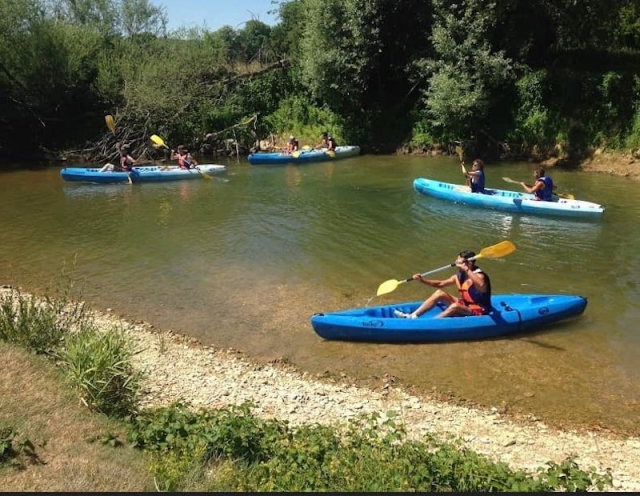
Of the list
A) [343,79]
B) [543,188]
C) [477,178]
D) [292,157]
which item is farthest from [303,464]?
[343,79]

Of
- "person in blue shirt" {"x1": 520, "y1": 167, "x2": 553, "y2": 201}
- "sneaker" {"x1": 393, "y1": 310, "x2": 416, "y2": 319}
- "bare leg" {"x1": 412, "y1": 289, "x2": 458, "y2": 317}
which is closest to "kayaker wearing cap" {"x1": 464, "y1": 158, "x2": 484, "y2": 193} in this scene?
"person in blue shirt" {"x1": 520, "y1": 167, "x2": 553, "y2": 201}

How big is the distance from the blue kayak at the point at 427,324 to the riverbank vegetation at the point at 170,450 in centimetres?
241

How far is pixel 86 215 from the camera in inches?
635

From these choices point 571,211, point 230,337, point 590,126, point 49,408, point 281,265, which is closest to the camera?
point 49,408

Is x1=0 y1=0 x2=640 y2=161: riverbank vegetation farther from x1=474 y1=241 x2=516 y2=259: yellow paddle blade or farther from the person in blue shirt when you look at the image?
x1=474 y1=241 x2=516 y2=259: yellow paddle blade

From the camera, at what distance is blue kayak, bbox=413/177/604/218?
14.3 meters

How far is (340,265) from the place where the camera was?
1155cm

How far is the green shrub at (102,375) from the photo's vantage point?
5355 mm

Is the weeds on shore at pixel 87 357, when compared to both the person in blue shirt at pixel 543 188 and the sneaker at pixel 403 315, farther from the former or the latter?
the person in blue shirt at pixel 543 188

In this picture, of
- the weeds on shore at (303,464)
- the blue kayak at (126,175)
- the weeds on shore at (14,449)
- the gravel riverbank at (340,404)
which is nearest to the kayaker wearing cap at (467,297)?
the gravel riverbank at (340,404)

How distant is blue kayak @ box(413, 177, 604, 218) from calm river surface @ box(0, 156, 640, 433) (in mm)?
262

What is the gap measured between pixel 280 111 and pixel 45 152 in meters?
11.0

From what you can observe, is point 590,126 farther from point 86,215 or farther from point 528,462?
point 528,462

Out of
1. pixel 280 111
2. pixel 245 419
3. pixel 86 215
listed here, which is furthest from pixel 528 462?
pixel 280 111
